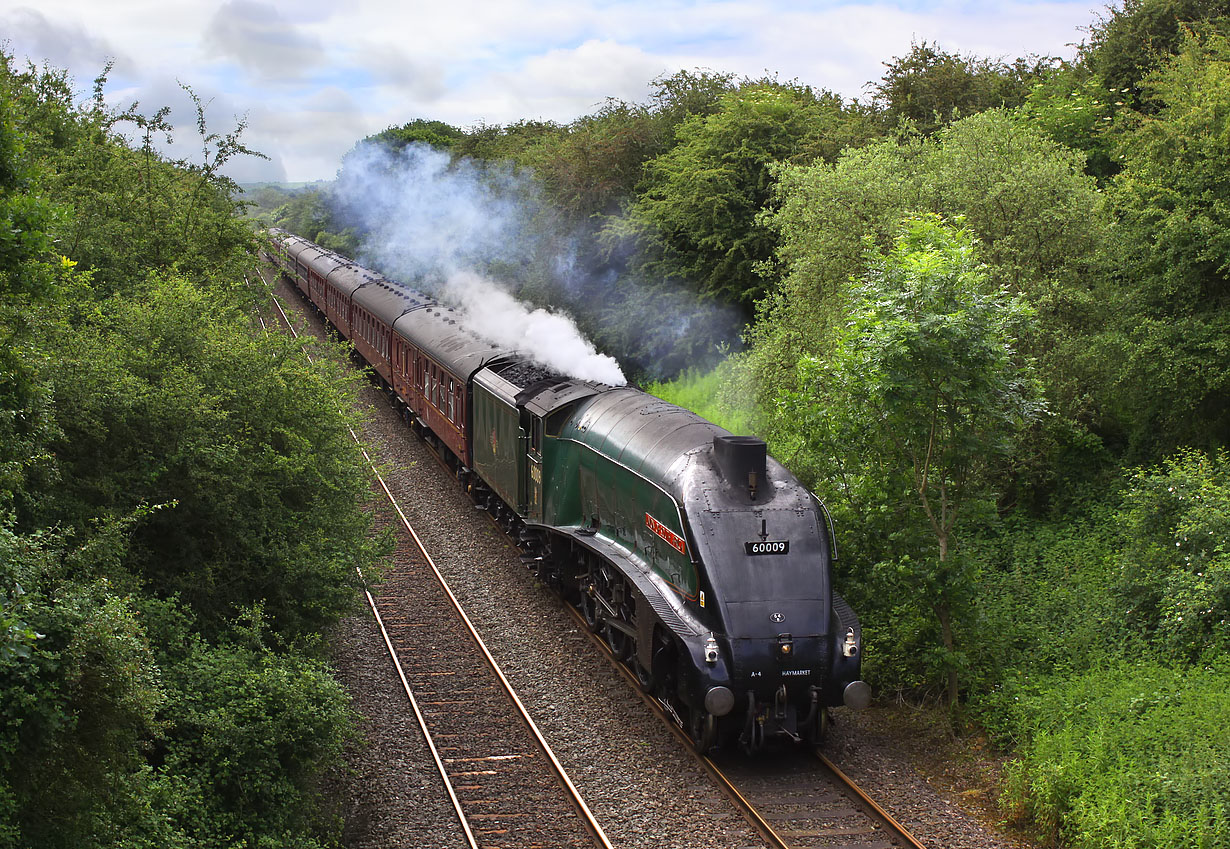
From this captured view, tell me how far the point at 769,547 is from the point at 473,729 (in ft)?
13.7

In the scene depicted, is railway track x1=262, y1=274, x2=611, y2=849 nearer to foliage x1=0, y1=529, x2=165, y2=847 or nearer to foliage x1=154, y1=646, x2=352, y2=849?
foliage x1=154, y1=646, x2=352, y2=849

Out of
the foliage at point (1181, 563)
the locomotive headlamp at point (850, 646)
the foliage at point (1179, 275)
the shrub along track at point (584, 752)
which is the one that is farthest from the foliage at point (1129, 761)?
the foliage at point (1179, 275)

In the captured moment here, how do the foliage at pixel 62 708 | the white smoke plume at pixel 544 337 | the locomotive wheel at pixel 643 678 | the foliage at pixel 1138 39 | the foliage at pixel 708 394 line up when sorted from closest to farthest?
the foliage at pixel 62 708, the locomotive wheel at pixel 643 678, the white smoke plume at pixel 544 337, the foliage at pixel 708 394, the foliage at pixel 1138 39

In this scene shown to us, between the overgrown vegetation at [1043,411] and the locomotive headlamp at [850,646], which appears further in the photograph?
the overgrown vegetation at [1043,411]

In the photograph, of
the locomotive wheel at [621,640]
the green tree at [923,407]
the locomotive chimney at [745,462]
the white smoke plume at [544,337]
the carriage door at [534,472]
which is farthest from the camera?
the white smoke plume at [544,337]

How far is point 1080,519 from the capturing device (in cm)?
1616

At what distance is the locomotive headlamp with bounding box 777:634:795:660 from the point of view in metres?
9.72

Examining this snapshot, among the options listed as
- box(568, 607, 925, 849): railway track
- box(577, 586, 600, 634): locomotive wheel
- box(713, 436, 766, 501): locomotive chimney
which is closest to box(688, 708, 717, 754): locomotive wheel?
box(568, 607, 925, 849): railway track

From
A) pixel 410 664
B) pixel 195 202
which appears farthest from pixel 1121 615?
pixel 195 202

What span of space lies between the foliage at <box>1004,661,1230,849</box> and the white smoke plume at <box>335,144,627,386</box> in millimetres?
9805

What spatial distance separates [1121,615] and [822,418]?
4.71 m

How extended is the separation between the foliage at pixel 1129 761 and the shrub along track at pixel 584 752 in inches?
30.2

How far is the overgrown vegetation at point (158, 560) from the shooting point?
605 cm

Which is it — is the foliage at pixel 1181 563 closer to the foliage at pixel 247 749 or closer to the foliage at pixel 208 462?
the foliage at pixel 247 749
